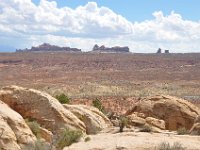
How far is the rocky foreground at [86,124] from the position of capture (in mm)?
13523

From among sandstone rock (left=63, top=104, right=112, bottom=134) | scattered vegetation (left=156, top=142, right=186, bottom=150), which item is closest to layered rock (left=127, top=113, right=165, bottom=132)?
sandstone rock (left=63, top=104, right=112, bottom=134)

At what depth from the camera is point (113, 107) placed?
4684 centimetres

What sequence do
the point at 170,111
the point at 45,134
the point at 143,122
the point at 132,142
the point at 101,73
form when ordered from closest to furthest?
the point at 132,142 → the point at 45,134 → the point at 143,122 → the point at 170,111 → the point at 101,73

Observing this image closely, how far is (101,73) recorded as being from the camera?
10506 centimetres

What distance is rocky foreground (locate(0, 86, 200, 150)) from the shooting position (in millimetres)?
13523

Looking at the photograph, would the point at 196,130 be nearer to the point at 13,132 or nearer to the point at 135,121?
the point at 135,121

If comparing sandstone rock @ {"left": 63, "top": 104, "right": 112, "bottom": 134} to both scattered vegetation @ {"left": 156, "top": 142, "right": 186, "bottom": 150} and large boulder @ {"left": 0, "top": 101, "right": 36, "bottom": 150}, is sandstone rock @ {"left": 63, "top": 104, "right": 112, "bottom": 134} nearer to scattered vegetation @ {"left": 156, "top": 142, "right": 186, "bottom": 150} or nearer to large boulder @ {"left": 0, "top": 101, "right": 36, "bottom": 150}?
large boulder @ {"left": 0, "top": 101, "right": 36, "bottom": 150}

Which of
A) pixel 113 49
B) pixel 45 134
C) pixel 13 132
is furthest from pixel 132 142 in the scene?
pixel 113 49

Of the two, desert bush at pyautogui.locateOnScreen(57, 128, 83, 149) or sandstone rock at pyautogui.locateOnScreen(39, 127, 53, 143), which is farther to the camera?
sandstone rock at pyautogui.locateOnScreen(39, 127, 53, 143)

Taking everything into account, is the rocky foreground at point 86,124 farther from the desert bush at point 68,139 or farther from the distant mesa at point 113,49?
the distant mesa at point 113,49

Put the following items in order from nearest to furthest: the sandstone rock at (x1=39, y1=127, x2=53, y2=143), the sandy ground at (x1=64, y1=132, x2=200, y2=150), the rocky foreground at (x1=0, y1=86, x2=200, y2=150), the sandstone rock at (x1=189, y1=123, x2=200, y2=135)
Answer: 1. the sandy ground at (x1=64, y1=132, x2=200, y2=150)
2. the rocky foreground at (x1=0, y1=86, x2=200, y2=150)
3. the sandstone rock at (x1=189, y1=123, x2=200, y2=135)
4. the sandstone rock at (x1=39, y1=127, x2=53, y2=143)

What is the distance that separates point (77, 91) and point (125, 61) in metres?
60.0

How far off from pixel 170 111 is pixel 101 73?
78904 millimetres

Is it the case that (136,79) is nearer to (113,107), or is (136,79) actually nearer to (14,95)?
(113,107)
